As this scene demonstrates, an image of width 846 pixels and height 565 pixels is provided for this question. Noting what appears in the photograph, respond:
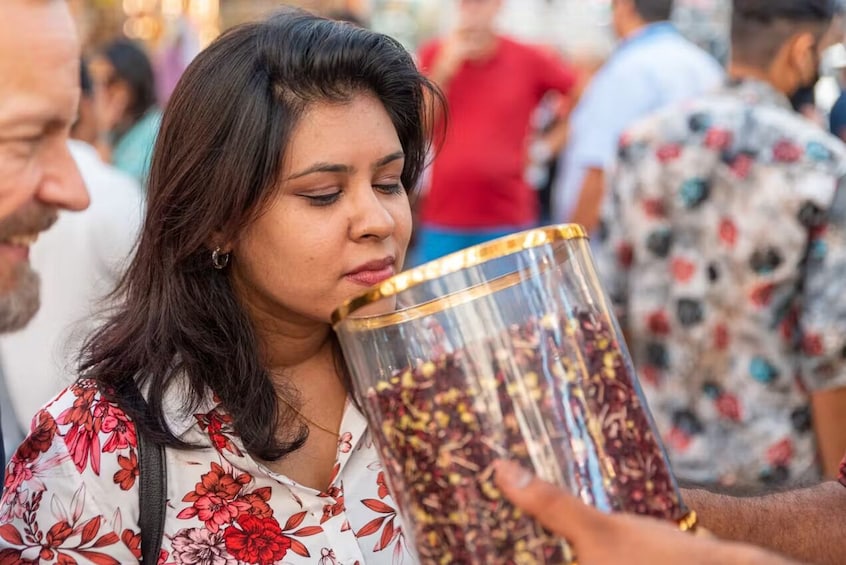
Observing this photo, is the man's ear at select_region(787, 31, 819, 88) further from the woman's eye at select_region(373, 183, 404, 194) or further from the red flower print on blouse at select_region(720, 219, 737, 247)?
the woman's eye at select_region(373, 183, 404, 194)

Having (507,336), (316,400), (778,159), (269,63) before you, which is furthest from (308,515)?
(778,159)

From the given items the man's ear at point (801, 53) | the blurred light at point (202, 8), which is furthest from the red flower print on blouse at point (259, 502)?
the blurred light at point (202, 8)

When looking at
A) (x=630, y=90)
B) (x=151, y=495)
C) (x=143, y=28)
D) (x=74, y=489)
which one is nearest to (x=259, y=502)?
Result: (x=151, y=495)

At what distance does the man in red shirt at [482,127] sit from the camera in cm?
587

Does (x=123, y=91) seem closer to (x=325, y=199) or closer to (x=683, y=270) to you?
(x=683, y=270)

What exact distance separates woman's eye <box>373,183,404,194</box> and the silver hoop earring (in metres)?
0.29

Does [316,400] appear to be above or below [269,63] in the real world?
below

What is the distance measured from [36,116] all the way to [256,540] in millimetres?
764

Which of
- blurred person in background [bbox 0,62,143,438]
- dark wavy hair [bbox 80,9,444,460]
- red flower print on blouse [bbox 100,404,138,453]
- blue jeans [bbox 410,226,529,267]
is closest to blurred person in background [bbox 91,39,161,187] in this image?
blue jeans [bbox 410,226,529,267]

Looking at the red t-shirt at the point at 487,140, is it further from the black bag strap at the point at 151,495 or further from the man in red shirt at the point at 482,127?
the black bag strap at the point at 151,495

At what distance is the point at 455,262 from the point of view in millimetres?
1314

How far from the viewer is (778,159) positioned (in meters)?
3.30

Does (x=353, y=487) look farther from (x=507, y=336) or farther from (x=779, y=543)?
(x=779, y=543)

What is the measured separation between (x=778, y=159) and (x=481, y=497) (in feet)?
7.62
